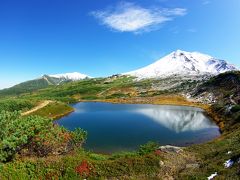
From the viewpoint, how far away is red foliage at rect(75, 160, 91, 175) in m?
28.6

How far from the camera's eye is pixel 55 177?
27422 millimetres

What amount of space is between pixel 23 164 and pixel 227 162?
67.8 ft

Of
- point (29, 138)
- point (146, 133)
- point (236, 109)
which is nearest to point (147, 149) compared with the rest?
point (29, 138)

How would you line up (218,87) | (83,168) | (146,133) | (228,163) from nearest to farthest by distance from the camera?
(228,163), (83,168), (146,133), (218,87)

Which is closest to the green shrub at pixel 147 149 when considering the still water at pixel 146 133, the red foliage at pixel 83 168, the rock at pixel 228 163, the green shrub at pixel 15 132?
the red foliage at pixel 83 168

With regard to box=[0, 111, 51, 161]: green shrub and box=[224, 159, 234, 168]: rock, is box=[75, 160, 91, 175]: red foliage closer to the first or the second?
box=[0, 111, 51, 161]: green shrub

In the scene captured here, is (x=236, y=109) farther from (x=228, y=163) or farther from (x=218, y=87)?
(x=218, y=87)

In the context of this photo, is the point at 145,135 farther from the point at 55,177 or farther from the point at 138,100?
the point at 138,100

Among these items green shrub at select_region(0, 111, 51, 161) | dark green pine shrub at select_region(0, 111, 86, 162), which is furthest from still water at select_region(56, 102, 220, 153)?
green shrub at select_region(0, 111, 51, 161)

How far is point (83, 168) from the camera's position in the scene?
29.1m

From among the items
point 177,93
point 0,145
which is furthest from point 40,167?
point 177,93

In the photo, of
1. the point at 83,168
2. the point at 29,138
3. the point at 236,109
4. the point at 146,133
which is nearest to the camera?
the point at 83,168

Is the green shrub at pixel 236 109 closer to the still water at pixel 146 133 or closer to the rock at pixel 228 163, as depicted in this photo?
the still water at pixel 146 133

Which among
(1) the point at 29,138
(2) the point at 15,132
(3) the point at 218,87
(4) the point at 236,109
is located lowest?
(4) the point at 236,109
